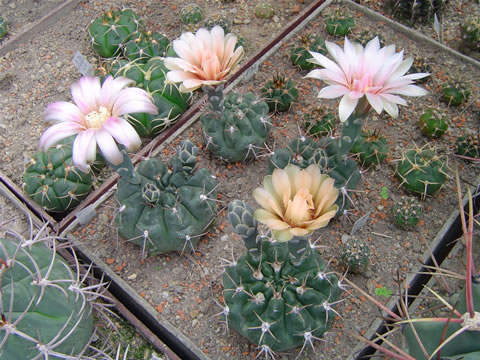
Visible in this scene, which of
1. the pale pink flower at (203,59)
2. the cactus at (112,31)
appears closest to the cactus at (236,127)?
the pale pink flower at (203,59)

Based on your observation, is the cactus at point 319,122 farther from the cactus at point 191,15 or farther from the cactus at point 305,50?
the cactus at point 191,15

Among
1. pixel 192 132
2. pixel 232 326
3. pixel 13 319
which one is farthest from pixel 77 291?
pixel 192 132

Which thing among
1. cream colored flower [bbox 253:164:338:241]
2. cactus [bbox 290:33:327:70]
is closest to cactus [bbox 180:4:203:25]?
cactus [bbox 290:33:327:70]

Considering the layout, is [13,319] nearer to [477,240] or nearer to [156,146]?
[156,146]

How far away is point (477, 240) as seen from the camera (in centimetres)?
198

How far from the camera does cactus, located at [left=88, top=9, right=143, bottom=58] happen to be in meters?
2.57

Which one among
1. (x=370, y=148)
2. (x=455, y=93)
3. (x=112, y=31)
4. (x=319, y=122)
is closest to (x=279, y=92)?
(x=319, y=122)

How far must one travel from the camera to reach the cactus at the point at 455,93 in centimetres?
228

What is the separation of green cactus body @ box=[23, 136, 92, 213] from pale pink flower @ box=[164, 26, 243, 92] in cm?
76

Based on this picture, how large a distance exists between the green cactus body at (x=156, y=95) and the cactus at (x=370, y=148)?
2.91 feet

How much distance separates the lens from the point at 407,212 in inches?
73.7

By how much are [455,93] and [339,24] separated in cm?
77

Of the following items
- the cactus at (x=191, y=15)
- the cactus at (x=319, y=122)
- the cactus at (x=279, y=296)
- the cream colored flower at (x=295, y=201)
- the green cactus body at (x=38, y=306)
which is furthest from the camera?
the cactus at (x=191, y=15)

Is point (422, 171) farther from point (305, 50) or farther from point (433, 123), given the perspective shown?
point (305, 50)
